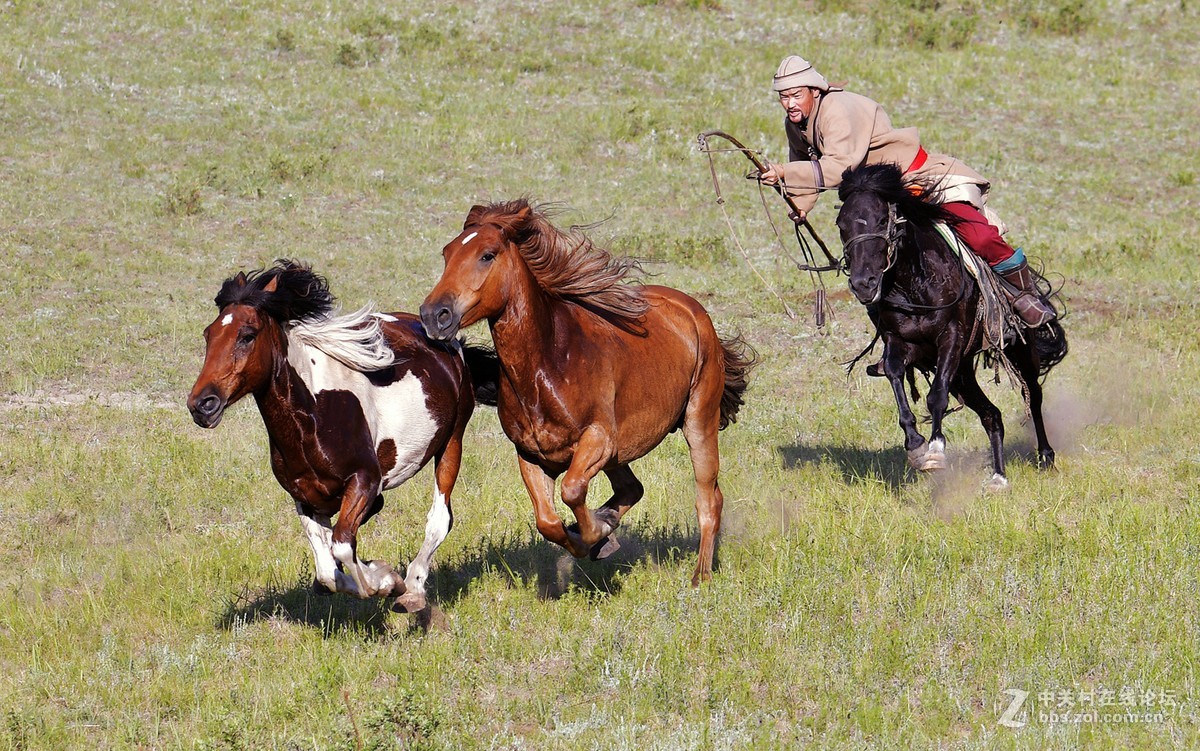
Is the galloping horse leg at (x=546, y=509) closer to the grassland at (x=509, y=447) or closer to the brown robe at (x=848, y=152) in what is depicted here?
the grassland at (x=509, y=447)

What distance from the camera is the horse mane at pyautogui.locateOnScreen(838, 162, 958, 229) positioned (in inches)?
344

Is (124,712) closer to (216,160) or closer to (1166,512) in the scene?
(1166,512)

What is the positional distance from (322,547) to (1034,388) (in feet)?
22.3

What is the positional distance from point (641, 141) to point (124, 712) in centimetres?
1750

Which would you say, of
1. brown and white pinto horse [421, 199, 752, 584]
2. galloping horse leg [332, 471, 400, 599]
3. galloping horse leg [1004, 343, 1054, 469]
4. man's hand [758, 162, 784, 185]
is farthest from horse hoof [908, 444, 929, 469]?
galloping horse leg [332, 471, 400, 599]

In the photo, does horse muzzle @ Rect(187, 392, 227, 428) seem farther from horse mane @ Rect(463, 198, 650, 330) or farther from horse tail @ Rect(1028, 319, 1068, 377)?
horse tail @ Rect(1028, 319, 1068, 377)

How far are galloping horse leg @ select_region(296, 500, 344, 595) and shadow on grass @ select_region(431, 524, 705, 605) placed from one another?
106 cm

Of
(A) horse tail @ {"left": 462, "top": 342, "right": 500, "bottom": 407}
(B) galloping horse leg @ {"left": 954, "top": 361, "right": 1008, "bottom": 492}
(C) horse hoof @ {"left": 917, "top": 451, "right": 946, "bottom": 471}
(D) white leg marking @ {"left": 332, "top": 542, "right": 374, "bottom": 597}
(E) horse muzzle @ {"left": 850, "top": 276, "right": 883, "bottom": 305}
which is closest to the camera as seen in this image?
(D) white leg marking @ {"left": 332, "top": 542, "right": 374, "bottom": 597}

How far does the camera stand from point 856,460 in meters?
10.8

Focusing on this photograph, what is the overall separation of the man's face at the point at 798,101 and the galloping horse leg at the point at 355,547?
14.1 ft

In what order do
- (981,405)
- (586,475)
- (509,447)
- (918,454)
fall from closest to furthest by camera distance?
(586,475)
(918,454)
(981,405)
(509,447)

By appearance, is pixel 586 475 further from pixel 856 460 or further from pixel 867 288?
pixel 856 460

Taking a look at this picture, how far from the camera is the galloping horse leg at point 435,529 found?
677 cm

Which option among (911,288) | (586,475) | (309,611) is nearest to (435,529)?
(309,611)
